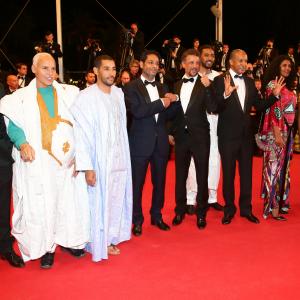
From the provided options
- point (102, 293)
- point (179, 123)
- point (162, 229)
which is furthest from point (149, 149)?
point (102, 293)

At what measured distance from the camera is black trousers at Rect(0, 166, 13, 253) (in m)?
3.94

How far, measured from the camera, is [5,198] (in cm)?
401

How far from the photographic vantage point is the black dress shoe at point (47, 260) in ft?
12.9

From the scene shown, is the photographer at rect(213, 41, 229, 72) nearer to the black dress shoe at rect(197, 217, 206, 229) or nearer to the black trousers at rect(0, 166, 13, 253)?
the black dress shoe at rect(197, 217, 206, 229)

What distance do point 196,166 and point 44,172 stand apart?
1.71 metres

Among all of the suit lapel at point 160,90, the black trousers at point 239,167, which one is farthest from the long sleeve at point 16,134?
the black trousers at point 239,167

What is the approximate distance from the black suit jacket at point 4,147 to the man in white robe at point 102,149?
1.89 feet

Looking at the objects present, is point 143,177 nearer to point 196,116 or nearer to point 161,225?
point 161,225

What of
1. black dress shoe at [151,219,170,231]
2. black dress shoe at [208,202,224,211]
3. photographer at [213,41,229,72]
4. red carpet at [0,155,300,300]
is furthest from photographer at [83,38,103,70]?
red carpet at [0,155,300,300]

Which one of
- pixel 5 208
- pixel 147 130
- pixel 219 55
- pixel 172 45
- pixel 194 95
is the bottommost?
pixel 5 208

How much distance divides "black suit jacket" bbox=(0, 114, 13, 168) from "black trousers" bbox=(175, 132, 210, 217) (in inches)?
71.0

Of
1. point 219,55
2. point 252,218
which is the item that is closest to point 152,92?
point 252,218

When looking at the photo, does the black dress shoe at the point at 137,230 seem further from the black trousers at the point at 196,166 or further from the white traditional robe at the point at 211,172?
the white traditional robe at the point at 211,172

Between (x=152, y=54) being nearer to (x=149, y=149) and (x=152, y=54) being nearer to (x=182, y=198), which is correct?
(x=149, y=149)
